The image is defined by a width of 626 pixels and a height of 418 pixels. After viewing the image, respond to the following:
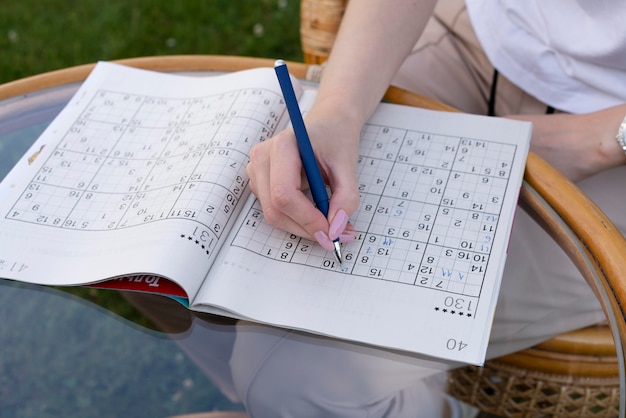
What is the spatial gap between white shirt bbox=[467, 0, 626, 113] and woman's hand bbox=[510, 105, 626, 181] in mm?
50

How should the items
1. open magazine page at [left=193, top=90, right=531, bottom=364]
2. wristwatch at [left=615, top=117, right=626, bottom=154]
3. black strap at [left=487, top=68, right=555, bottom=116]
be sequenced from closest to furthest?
open magazine page at [left=193, top=90, right=531, bottom=364] < wristwatch at [left=615, top=117, right=626, bottom=154] < black strap at [left=487, top=68, right=555, bottom=116]

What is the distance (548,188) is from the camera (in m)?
0.71

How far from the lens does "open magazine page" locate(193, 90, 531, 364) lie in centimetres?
59

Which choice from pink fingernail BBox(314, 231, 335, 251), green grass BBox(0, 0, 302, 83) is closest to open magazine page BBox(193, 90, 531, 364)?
pink fingernail BBox(314, 231, 335, 251)

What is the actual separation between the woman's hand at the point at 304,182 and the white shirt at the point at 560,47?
11.6 inches

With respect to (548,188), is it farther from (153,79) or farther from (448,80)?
(153,79)

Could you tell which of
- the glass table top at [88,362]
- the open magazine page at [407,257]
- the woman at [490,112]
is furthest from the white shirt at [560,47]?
the glass table top at [88,362]

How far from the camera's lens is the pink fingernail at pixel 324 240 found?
631 mm

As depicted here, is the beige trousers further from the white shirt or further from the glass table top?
the glass table top

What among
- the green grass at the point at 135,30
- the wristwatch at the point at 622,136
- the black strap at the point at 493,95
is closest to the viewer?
the wristwatch at the point at 622,136

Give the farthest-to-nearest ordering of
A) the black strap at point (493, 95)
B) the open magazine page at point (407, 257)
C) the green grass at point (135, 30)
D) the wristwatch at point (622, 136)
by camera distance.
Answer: the green grass at point (135, 30), the black strap at point (493, 95), the wristwatch at point (622, 136), the open magazine page at point (407, 257)

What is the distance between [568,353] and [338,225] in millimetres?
318

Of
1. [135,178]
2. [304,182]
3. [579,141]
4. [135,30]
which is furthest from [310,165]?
[135,30]

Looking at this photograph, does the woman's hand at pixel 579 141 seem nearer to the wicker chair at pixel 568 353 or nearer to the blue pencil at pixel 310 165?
the wicker chair at pixel 568 353
